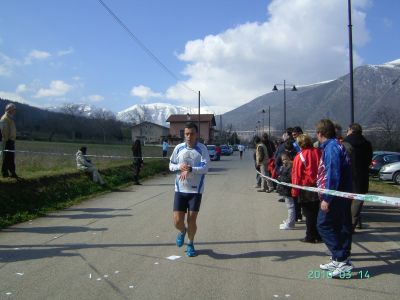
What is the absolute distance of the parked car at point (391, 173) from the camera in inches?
829

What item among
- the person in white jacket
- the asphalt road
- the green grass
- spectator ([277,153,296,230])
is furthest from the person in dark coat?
the person in white jacket

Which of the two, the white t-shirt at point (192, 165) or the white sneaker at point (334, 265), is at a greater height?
the white t-shirt at point (192, 165)

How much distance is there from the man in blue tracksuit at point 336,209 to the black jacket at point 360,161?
203cm

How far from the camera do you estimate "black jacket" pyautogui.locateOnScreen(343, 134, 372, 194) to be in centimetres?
768

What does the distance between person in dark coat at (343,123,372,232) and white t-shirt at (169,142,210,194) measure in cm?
270

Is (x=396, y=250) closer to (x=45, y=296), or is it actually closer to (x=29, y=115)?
(x=45, y=296)

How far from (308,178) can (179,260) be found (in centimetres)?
250

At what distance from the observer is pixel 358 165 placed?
7.74 metres

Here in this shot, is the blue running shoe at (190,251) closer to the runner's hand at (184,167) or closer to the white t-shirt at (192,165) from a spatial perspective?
the white t-shirt at (192,165)

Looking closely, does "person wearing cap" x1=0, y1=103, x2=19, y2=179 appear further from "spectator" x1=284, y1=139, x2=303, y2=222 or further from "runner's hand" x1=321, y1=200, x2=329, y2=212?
"runner's hand" x1=321, y1=200, x2=329, y2=212

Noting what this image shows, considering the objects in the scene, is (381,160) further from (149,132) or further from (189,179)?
(149,132)

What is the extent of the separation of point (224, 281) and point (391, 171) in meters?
18.4

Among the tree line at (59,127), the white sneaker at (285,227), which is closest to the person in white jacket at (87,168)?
the white sneaker at (285,227)

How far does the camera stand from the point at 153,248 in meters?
6.76
